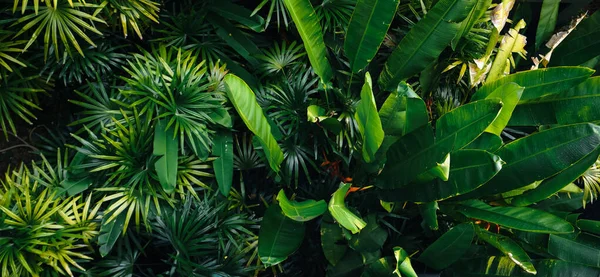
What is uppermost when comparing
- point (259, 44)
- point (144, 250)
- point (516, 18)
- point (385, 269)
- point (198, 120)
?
point (516, 18)

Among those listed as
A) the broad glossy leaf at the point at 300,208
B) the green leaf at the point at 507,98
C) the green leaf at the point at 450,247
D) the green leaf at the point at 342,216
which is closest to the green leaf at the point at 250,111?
the broad glossy leaf at the point at 300,208

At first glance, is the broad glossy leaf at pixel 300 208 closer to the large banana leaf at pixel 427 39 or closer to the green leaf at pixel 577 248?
the large banana leaf at pixel 427 39

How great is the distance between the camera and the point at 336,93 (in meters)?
2.60

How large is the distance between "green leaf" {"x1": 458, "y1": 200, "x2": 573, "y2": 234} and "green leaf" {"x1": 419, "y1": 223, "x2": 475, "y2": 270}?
0.15m

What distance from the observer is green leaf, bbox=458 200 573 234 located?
7.08ft

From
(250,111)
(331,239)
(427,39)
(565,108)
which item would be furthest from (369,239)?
(565,108)

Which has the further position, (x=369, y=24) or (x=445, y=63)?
(x=445, y=63)

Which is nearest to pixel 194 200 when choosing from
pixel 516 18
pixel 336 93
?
pixel 336 93

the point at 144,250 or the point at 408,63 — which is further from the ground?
the point at 408,63

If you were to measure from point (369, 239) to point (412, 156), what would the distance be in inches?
18.3

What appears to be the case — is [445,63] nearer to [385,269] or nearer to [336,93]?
[336,93]

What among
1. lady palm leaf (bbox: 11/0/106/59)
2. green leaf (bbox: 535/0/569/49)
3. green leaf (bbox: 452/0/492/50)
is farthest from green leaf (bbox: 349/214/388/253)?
green leaf (bbox: 535/0/569/49)

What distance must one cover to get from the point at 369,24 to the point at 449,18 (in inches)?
14.0

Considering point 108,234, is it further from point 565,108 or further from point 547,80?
point 565,108
